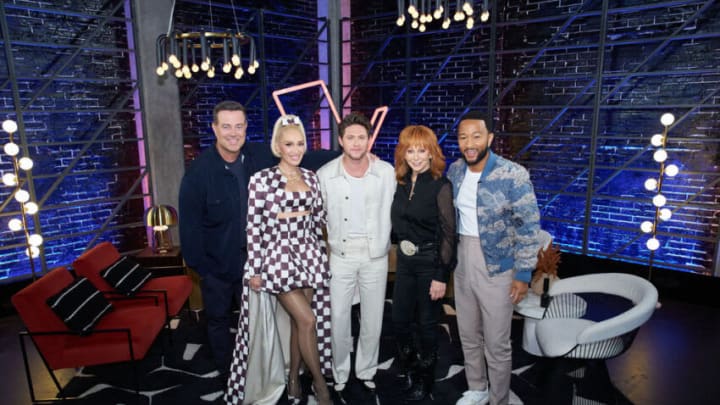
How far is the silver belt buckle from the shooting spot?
9.75ft

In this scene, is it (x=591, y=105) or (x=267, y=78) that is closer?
(x=591, y=105)

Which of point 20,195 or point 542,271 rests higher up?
point 20,195

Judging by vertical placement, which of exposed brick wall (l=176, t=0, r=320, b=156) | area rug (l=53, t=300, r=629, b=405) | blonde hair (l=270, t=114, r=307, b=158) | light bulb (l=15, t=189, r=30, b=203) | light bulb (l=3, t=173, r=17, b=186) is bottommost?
area rug (l=53, t=300, r=629, b=405)

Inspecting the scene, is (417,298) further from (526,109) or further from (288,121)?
(526,109)

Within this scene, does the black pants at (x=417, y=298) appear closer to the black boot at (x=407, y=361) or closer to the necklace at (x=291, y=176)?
the black boot at (x=407, y=361)

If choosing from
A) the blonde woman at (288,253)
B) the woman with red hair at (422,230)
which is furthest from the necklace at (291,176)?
the woman with red hair at (422,230)

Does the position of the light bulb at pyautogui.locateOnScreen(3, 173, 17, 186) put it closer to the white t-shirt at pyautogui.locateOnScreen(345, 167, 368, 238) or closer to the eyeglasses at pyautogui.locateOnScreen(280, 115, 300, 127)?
the eyeglasses at pyautogui.locateOnScreen(280, 115, 300, 127)

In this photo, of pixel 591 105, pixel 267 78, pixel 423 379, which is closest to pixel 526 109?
pixel 591 105

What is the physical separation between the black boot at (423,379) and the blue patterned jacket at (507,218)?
2.88ft

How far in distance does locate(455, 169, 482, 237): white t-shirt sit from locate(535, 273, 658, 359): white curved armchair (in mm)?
998

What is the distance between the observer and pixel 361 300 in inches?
127

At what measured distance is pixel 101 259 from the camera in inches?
158

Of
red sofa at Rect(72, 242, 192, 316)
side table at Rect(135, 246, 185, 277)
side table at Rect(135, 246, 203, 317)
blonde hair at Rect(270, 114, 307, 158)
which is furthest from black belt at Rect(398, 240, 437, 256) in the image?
side table at Rect(135, 246, 185, 277)

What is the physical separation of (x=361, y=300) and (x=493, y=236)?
1.00m
